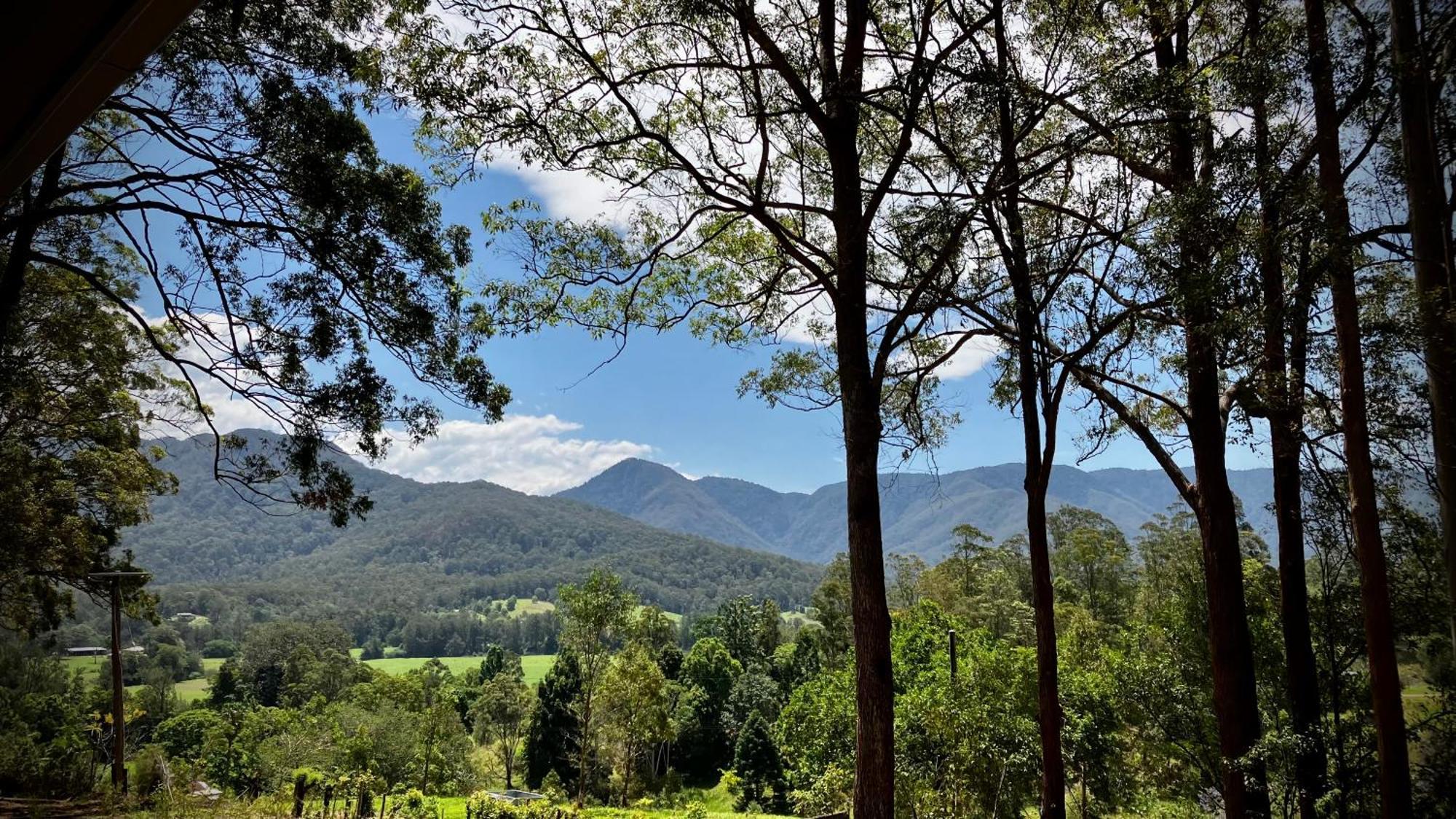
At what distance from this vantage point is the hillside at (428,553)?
9175 cm

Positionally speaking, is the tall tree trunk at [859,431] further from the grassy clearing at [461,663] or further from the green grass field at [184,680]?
the grassy clearing at [461,663]

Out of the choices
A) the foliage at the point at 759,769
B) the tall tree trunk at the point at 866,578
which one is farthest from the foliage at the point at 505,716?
the tall tree trunk at the point at 866,578

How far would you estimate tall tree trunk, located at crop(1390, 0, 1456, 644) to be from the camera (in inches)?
142

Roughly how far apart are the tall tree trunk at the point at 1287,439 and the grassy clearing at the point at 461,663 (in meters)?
70.1

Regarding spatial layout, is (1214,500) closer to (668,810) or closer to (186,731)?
(668,810)

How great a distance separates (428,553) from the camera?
150m

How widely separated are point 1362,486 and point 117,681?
16.9 m

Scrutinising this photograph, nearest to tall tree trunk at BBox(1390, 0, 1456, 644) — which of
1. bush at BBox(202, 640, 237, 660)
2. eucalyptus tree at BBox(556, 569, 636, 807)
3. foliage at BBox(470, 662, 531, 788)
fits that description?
eucalyptus tree at BBox(556, 569, 636, 807)

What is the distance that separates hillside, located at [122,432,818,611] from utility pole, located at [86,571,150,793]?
6530 cm

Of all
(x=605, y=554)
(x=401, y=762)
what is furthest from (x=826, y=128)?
(x=605, y=554)

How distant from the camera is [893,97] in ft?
22.2

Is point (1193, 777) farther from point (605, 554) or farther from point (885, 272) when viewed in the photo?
point (605, 554)

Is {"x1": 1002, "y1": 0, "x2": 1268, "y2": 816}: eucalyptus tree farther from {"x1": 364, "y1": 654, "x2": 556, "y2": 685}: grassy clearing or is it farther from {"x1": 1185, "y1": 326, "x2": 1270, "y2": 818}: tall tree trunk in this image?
{"x1": 364, "y1": 654, "x2": 556, "y2": 685}: grassy clearing

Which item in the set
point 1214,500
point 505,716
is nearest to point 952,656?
point 1214,500
